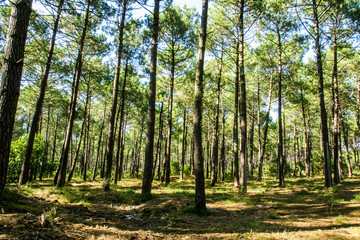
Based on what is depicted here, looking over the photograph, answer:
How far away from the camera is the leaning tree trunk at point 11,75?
4.28 m

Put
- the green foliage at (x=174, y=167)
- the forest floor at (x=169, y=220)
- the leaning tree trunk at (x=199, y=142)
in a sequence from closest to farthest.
Answer: the forest floor at (x=169, y=220), the leaning tree trunk at (x=199, y=142), the green foliage at (x=174, y=167)

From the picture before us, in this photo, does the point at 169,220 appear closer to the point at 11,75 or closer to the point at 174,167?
the point at 11,75

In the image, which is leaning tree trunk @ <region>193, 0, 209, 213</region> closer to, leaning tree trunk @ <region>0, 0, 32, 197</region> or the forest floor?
the forest floor

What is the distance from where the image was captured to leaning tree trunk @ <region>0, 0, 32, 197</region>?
14.0ft

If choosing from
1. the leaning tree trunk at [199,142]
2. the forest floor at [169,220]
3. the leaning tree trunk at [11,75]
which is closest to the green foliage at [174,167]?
→ the forest floor at [169,220]

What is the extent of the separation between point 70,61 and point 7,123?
13.3 m

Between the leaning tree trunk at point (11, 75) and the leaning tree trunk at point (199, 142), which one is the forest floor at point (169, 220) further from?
the leaning tree trunk at point (11, 75)

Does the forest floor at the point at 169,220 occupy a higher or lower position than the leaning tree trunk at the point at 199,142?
lower

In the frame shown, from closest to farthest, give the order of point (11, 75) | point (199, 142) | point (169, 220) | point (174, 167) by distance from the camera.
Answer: point (11, 75) < point (169, 220) < point (199, 142) < point (174, 167)

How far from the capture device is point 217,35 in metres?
16.4

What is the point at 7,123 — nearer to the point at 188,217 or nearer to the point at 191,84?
the point at 188,217

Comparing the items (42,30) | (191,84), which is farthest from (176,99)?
(42,30)

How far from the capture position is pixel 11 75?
446cm

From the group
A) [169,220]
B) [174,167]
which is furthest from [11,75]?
[174,167]
